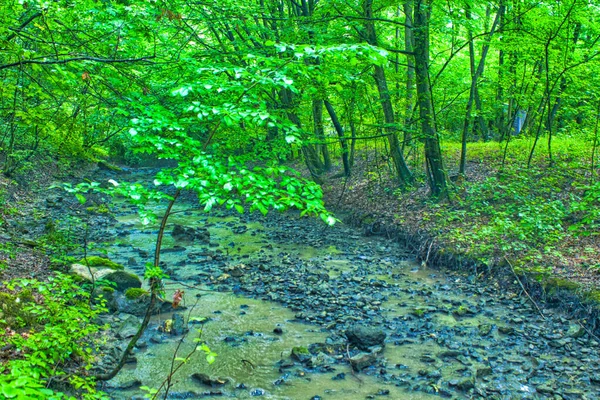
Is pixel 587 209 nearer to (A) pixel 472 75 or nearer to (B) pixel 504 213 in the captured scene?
(B) pixel 504 213

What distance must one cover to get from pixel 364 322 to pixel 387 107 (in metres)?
8.51

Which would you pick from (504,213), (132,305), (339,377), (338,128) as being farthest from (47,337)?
(338,128)

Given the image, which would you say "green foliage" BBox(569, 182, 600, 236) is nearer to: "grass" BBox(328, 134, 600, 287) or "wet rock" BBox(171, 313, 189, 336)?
"grass" BBox(328, 134, 600, 287)

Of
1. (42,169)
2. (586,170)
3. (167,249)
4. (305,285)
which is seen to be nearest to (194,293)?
(305,285)

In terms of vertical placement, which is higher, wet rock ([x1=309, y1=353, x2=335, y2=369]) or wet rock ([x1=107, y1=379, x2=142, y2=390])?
wet rock ([x1=107, y1=379, x2=142, y2=390])

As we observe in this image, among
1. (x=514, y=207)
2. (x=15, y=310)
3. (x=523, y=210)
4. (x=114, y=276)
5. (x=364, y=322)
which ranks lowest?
(x=364, y=322)

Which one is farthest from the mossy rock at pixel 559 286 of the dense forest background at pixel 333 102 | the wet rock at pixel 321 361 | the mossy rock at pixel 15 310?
the mossy rock at pixel 15 310

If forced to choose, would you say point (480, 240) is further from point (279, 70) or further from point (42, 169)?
point (42, 169)

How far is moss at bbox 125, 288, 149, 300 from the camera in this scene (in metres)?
8.45

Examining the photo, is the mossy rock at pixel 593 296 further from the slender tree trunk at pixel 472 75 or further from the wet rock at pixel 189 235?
the wet rock at pixel 189 235

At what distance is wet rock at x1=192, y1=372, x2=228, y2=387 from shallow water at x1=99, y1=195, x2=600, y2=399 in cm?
8

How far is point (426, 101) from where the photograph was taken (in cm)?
1318

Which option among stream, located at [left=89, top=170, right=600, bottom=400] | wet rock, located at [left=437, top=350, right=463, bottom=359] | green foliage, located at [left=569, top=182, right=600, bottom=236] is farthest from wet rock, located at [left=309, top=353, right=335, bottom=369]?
green foliage, located at [left=569, top=182, right=600, bottom=236]

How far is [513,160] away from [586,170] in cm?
265
